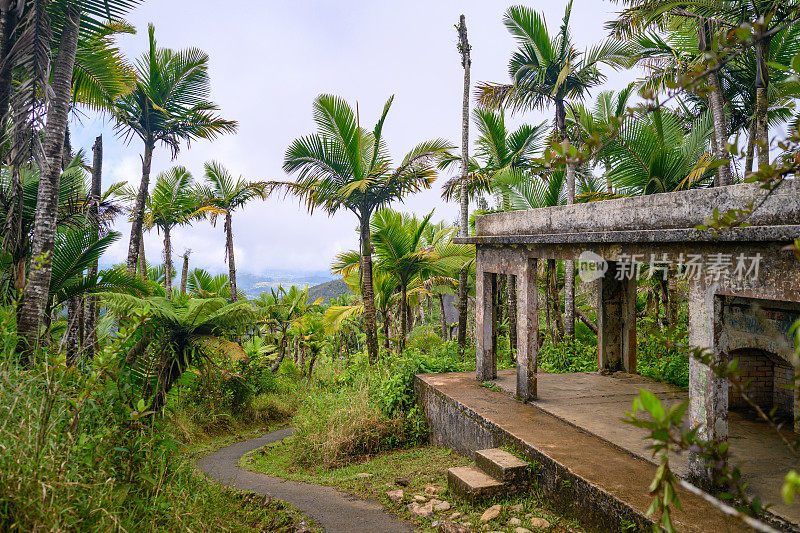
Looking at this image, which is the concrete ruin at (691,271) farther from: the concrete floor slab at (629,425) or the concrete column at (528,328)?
Answer: the concrete floor slab at (629,425)

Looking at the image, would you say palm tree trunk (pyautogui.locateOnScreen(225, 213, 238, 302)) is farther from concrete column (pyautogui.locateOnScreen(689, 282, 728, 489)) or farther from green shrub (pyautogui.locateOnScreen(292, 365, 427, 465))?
concrete column (pyautogui.locateOnScreen(689, 282, 728, 489))

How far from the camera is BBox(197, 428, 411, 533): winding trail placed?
520cm

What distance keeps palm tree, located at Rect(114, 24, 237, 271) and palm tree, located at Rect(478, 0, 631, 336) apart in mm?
7077

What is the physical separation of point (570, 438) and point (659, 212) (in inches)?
103

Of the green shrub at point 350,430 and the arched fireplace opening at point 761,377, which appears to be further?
the green shrub at point 350,430

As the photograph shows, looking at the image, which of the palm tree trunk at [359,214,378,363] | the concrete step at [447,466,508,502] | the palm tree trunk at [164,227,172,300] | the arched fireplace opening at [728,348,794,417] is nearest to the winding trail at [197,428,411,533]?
the concrete step at [447,466,508,502]

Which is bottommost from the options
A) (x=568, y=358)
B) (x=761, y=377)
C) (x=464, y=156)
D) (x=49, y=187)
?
(x=568, y=358)

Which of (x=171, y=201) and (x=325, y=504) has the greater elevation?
(x=171, y=201)

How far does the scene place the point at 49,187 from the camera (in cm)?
648

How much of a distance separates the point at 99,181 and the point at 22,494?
10725 millimetres

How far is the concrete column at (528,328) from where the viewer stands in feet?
23.4

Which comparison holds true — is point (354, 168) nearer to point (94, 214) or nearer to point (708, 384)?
point (94, 214)

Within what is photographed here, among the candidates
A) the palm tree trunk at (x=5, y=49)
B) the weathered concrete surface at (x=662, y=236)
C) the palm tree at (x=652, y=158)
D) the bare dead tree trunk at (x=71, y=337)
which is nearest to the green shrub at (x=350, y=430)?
the weathered concrete surface at (x=662, y=236)

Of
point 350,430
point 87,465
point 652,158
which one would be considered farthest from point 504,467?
point 652,158
